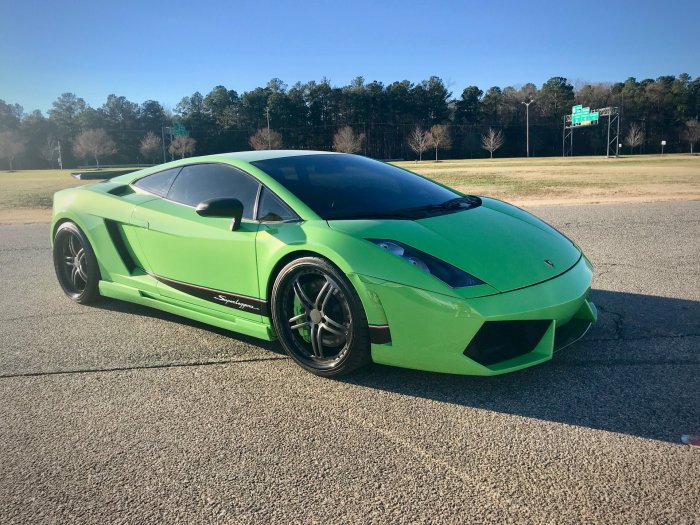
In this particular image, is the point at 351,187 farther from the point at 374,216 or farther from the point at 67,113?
the point at 67,113

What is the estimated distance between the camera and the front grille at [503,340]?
2.80m

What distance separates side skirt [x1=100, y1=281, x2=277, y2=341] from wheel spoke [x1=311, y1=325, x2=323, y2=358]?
343 millimetres

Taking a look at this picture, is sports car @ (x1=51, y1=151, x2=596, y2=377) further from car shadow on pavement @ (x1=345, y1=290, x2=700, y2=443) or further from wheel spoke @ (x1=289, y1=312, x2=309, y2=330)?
car shadow on pavement @ (x1=345, y1=290, x2=700, y2=443)

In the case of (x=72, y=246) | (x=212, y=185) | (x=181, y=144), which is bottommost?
(x=72, y=246)

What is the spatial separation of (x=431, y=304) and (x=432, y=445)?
0.68 m

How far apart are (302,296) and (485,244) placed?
110cm

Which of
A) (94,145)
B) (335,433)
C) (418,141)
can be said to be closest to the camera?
(335,433)

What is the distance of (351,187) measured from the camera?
3.83 metres

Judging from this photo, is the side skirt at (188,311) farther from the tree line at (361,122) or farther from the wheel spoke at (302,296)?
the tree line at (361,122)

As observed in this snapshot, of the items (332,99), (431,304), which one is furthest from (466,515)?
(332,99)

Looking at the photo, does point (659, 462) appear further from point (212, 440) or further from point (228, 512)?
point (212, 440)

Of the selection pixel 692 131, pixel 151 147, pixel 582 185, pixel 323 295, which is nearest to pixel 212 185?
pixel 323 295

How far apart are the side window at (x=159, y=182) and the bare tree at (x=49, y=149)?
102961 millimetres

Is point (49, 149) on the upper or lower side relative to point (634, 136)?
upper
